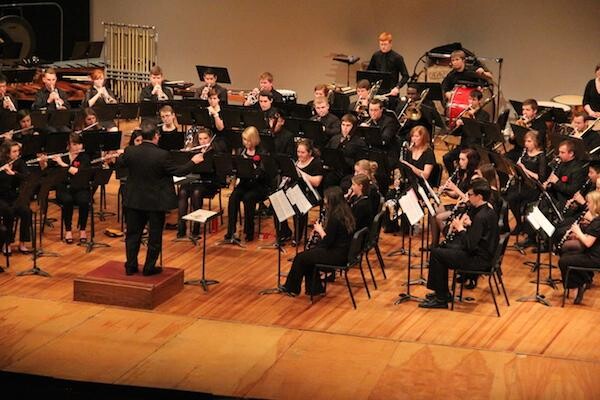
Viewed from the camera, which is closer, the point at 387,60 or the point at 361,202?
the point at 361,202

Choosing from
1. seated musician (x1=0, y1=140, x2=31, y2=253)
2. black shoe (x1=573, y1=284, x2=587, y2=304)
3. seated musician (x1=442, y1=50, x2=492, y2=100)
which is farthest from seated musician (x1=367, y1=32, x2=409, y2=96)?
seated musician (x1=0, y1=140, x2=31, y2=253)

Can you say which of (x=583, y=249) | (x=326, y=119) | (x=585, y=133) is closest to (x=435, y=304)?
(x=583, y=249)

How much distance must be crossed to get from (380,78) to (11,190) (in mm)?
5323

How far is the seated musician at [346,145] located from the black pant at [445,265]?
2335 millimetres

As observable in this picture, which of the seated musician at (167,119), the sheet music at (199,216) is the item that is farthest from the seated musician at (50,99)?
the sheet music at (199,216)

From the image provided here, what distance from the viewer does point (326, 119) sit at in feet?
42.2

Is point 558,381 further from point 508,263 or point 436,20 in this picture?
point 436,20

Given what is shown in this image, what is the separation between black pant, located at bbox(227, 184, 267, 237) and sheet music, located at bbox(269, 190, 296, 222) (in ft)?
5.64

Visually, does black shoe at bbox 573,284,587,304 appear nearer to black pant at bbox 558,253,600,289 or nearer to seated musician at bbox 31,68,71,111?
black pant at bbox 558,253,600,289

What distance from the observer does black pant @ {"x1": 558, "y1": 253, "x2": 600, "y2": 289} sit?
9672mm

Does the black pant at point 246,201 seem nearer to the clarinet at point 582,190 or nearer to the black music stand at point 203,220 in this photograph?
the black music stand at point 203,220

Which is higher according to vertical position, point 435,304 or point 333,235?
point 333,235

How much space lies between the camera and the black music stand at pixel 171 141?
12.1m

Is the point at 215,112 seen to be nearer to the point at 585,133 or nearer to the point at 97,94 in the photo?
the point at 97,94
